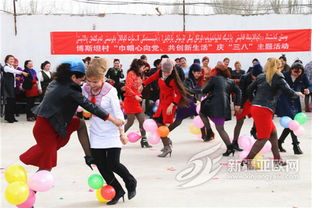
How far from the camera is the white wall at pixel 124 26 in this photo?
1534 centimetres

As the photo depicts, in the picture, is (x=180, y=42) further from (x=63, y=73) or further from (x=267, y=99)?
(x=63, y=73)

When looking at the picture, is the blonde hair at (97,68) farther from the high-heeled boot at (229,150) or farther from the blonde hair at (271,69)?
the high-heeled boot at (229,150)

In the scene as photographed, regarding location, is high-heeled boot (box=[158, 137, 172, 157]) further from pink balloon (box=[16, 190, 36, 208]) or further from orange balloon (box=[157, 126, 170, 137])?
pink balloon (box=[16, 190, 36, 208])

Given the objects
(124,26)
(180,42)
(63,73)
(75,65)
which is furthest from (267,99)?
(124,26)

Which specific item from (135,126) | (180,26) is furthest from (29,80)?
(180,26)

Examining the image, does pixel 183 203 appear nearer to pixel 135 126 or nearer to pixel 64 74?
pixel 64 74

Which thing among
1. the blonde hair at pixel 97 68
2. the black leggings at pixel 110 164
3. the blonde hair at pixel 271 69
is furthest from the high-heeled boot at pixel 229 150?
the blonde hair at pixel 97 68

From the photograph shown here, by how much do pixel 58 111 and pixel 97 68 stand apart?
1.92 feet

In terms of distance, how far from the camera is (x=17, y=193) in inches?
167

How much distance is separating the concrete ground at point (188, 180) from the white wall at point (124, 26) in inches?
288

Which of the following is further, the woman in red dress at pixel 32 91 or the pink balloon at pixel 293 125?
the woman in red dress at pixel 32 91

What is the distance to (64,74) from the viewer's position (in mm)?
4516

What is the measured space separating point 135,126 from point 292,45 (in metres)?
7.32

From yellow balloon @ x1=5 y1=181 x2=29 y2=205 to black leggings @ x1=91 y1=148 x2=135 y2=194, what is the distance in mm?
815
